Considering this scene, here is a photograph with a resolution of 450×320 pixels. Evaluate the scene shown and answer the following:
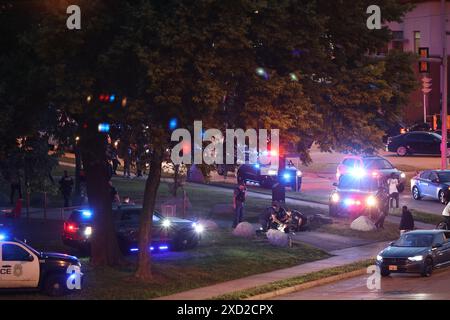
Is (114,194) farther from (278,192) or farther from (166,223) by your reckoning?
(166,223)

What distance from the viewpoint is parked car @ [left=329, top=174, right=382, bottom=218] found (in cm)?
3278

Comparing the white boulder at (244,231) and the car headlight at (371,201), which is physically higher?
the car headlight at (371,201)

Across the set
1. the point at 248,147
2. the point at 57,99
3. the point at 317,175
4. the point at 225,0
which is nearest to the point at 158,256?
the point at 248,147

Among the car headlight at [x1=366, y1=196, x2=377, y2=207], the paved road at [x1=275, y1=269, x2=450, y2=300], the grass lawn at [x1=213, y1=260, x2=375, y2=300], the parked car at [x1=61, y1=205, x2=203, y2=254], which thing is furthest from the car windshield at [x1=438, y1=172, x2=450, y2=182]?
the parked car at [x1=61, y1=205, x2=203, y2=254]

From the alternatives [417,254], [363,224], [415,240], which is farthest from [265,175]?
[417,254]

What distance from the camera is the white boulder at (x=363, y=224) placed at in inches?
1199

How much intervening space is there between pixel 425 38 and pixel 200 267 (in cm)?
5364

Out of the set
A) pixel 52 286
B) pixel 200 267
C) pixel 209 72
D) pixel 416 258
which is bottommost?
pixel 200 267

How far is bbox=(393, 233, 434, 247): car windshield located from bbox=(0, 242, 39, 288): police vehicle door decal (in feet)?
34.8

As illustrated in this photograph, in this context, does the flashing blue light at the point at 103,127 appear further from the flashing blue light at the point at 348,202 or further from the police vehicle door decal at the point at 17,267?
the flashing blue light at the point at 348,202

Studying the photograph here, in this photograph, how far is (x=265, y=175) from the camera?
144 feet

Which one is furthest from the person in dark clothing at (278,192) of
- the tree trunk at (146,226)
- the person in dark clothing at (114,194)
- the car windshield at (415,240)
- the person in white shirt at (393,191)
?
the tree trunk at (146,226)

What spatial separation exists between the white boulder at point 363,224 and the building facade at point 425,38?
39.7 m
